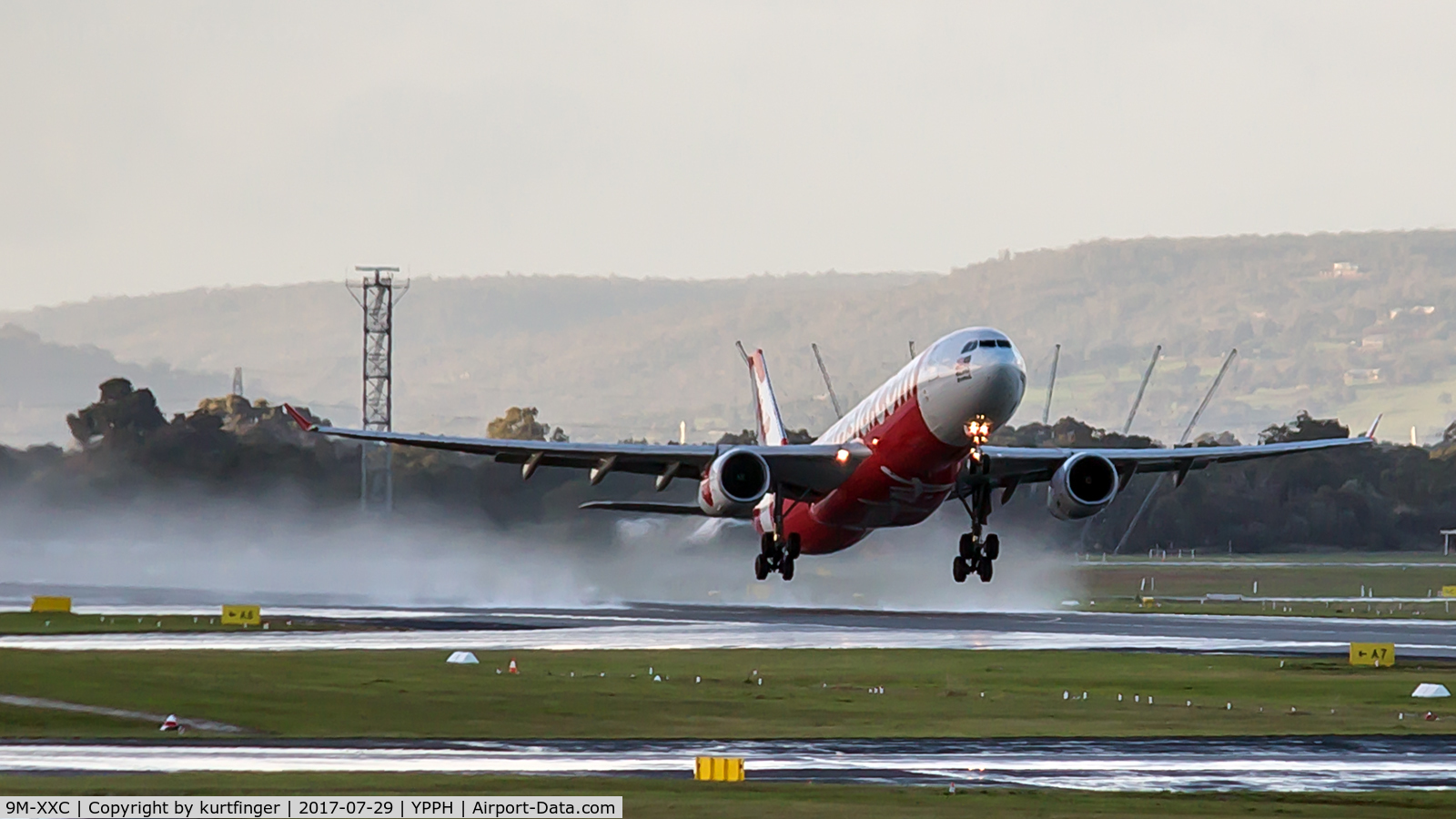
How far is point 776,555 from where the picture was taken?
61.5 meters

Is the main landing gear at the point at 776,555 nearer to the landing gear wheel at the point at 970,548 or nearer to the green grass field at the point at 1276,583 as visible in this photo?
the landing gear wheel at the point at 970,548

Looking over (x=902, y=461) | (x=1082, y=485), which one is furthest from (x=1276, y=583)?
(x=902, y=461)

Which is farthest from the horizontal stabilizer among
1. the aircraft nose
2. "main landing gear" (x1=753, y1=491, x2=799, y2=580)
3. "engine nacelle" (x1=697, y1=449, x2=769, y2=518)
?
the aircraft nose

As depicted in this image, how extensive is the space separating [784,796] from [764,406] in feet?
177

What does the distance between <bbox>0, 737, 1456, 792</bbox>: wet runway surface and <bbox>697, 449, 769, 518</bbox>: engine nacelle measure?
15280 millimetres

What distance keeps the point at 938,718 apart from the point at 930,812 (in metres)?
17.1

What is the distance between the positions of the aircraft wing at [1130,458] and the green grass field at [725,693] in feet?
20.0

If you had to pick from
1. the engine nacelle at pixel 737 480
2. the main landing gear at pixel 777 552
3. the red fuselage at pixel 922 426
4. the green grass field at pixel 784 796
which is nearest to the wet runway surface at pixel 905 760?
the green grass field at pixel 784 796

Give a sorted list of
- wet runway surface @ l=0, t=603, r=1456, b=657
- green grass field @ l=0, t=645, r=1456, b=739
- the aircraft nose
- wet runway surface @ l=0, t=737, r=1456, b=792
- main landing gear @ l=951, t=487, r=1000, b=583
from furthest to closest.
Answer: wet runway surface @ l=0, t=603, r=1456, b=657 < main landing gear @ l=951, t=487, r=1000, b=583 < the aircraft nose < green grass field @ l=0, t=645, r=1456, b=739 < wet runway surface @ l=0, t=737, r=1456, b=792

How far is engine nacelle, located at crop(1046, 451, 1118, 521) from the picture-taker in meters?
55.0

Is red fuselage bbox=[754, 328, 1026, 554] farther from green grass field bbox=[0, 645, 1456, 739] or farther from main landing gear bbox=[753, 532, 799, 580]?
green grass field bbox=[0, 645, 1456, 739]

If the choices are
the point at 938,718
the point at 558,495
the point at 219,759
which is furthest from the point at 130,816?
the point at 558,495

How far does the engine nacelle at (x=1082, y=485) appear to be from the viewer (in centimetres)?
5500

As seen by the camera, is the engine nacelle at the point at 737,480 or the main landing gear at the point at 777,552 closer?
the engine nacelle at the point at 737,480
